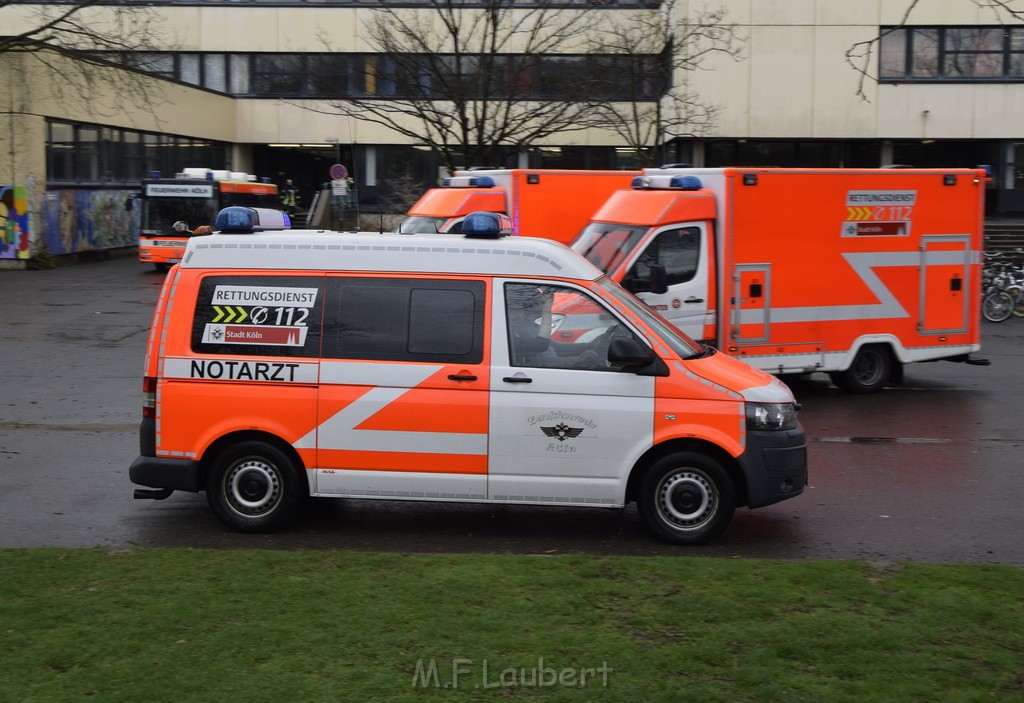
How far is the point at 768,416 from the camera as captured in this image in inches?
294

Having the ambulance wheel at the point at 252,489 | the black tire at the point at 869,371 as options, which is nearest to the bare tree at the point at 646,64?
the black tire at the point at 869,371

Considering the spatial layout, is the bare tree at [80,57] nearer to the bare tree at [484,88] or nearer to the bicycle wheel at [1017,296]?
the bare tree at [484,88]

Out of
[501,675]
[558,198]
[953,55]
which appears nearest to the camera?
[501,675]

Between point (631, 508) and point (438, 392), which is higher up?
point (438, 392)

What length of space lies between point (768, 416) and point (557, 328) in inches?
58.8

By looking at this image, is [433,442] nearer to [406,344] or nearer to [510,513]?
[406,344]

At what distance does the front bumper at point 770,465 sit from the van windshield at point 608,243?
19.3 ft

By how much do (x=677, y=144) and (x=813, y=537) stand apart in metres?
35.5

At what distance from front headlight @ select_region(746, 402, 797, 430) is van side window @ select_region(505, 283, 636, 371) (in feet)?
3.01

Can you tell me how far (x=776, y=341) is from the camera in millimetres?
13500

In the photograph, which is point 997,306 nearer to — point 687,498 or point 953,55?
point 953,55

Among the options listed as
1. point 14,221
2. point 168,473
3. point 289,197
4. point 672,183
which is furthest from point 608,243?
point 289,197

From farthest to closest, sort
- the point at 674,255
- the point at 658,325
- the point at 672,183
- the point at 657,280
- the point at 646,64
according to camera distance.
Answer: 1. the point at 646,64
2. the point at 672,183
3. the point at 674,255
4. the point at 657,280
5. the point at 658,325

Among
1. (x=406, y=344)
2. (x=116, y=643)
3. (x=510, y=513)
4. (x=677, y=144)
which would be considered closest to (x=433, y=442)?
(x=406, y=344)
